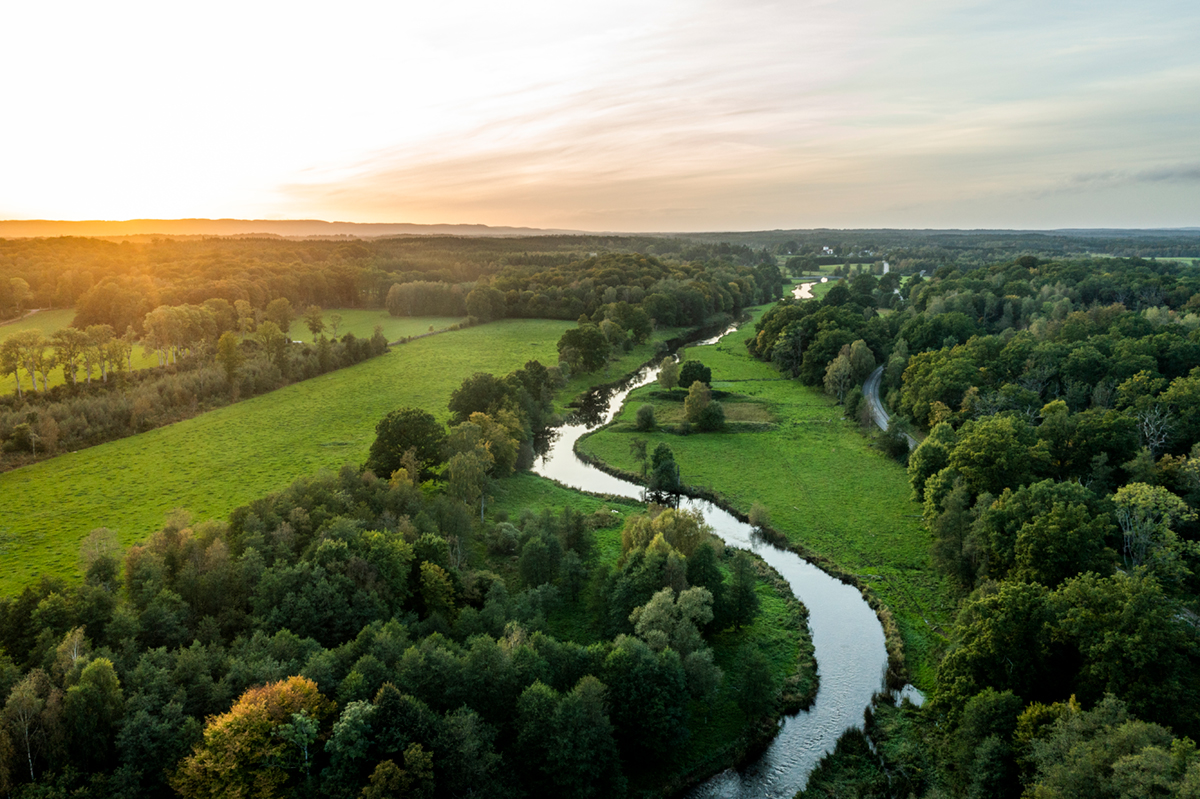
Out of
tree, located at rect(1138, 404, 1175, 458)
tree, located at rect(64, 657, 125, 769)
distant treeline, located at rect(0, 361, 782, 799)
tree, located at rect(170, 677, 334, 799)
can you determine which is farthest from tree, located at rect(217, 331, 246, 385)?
tree, located at rect(1138, 404, 1175, 458)

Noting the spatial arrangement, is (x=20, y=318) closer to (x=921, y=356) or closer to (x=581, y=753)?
(x=581, y=753)

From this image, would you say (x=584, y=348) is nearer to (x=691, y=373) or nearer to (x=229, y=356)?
(x=691, y=373)

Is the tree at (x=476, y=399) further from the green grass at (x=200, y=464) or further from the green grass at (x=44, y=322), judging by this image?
the green grass at (x=44, y=322)

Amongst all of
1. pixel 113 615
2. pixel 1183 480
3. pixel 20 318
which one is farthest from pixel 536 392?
pixel 20 318

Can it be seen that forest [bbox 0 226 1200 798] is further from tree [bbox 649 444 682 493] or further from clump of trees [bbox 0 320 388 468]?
clump of trees [bbox 0 320 388 468]

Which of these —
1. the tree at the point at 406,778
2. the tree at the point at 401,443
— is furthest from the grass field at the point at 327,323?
the tree at the point at 406,778
